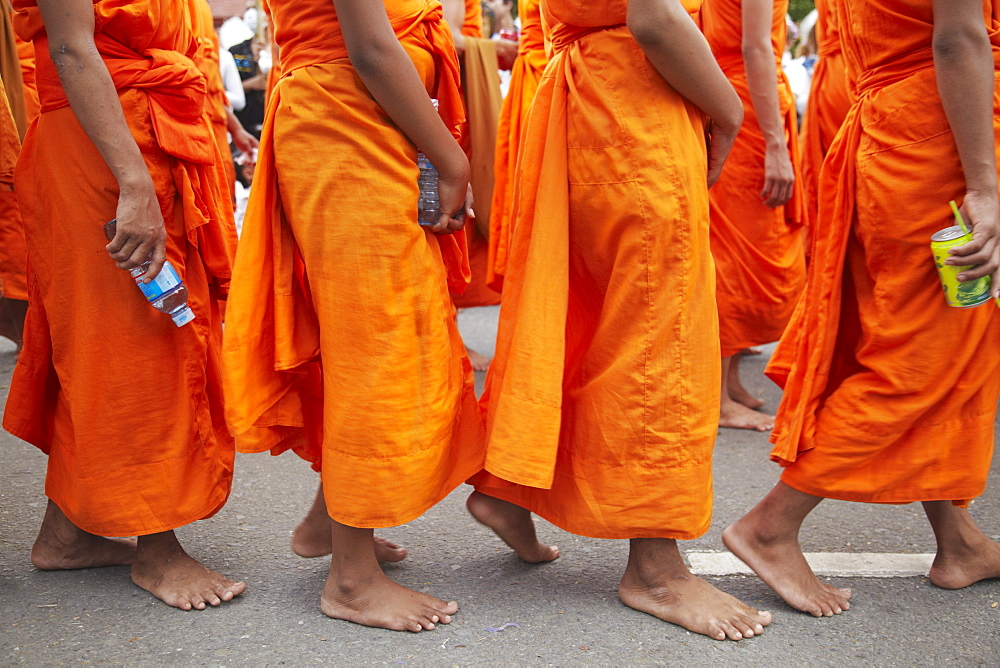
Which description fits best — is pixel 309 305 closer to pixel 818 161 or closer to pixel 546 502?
pixel 546 502

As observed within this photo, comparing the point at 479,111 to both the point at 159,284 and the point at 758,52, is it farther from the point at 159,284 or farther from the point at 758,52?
the point at 159,284

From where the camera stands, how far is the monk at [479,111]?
13.8 feet

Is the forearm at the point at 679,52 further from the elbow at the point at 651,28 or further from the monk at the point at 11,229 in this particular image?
the monk at the point at 11,229

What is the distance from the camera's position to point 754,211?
3.66 metres

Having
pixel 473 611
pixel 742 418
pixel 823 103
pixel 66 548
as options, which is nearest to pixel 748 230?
pixel 742 418

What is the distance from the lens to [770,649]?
2100mm

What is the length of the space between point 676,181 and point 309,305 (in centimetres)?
88

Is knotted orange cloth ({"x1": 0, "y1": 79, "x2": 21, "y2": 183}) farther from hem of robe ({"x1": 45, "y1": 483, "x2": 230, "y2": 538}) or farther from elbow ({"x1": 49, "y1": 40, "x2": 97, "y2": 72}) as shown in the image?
hem of robe ({"x1": 45, "y1": 483, "x2": 230, "y2": 538})

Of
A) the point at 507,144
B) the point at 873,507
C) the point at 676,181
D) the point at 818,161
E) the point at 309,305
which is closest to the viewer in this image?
the point at 676,181

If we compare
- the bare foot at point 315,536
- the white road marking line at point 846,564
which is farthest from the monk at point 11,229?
the white road marking line at point 846,564

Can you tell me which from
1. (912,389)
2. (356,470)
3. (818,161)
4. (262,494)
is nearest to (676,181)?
(912,389)

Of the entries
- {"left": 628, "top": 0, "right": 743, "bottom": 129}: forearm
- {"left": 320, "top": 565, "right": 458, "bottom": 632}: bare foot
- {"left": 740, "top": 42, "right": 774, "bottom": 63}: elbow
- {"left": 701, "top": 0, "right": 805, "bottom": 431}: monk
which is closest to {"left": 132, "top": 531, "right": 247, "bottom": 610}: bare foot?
{"left": 320, "top": 565, "right": 458, "bottom": 632}: bare foot

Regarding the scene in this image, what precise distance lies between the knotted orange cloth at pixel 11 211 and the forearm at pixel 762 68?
2.69m

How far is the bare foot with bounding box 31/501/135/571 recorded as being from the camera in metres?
2.47
